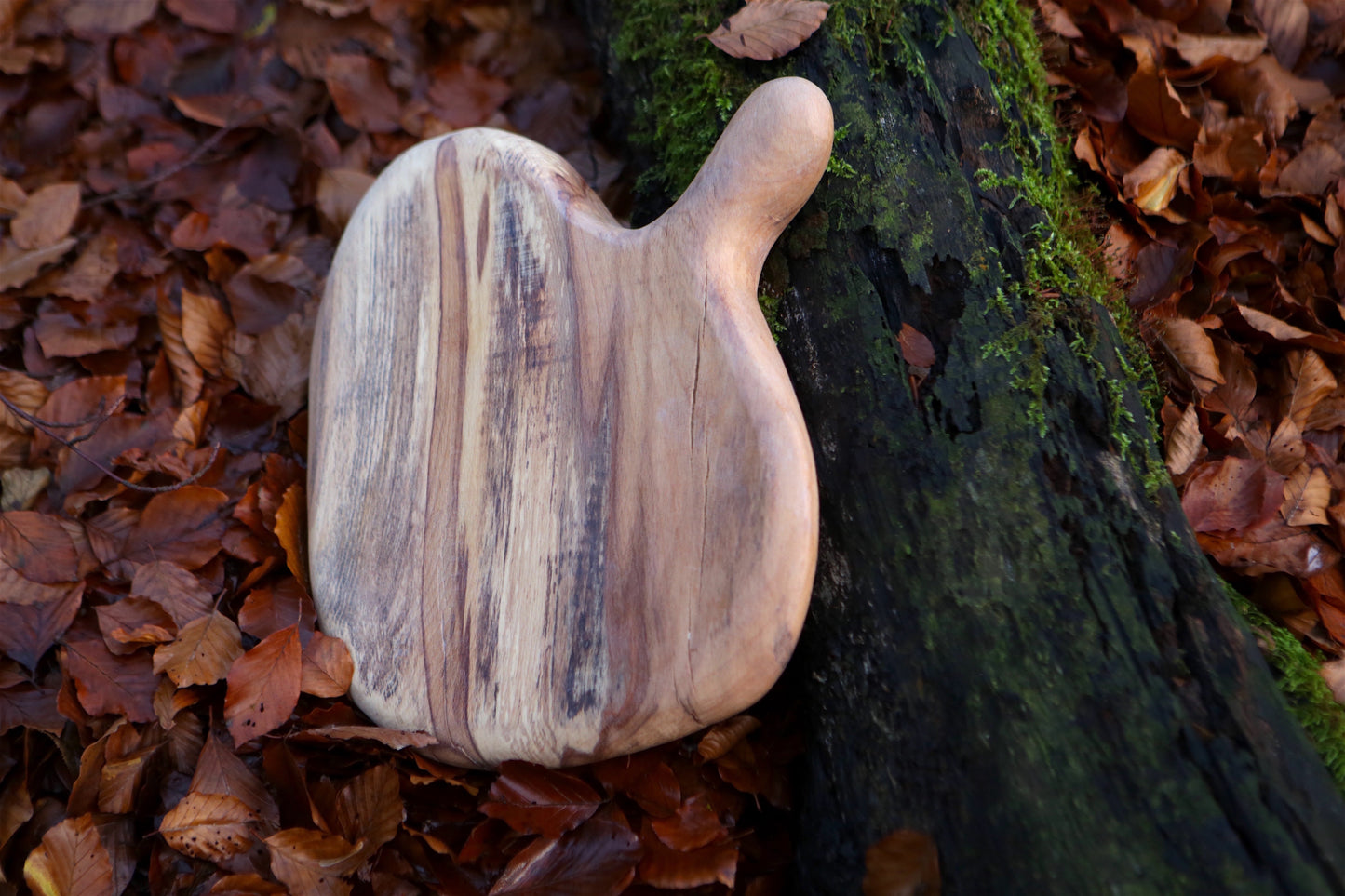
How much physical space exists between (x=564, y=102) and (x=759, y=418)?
163cm

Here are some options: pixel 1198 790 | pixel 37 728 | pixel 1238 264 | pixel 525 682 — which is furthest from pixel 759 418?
pixel 37 728

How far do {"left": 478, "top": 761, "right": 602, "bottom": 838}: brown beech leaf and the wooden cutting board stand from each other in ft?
0.16

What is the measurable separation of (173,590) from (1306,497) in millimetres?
2224

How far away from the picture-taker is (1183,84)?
75.4 inches

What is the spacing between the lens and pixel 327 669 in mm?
1475

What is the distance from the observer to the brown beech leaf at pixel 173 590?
1.62m

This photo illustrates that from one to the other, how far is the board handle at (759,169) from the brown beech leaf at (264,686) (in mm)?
1039

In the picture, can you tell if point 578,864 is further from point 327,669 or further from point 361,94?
point 361,94

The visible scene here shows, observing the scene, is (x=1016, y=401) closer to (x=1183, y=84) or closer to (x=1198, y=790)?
(x=1198, y=790)

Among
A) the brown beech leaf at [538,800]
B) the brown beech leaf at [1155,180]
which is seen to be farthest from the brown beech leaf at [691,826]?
the brown beech leaf at [1155,180]

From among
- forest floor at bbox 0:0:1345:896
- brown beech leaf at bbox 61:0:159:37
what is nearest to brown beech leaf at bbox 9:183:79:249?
forest floor at bbox 0:0:1345:896

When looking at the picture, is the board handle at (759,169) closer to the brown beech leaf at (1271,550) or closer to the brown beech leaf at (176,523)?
the brown beech leaf at (1271,550)

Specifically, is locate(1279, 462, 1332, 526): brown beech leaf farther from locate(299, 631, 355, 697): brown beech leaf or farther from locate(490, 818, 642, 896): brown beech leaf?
locate(299, 631, 355, 697): brown beech leaf

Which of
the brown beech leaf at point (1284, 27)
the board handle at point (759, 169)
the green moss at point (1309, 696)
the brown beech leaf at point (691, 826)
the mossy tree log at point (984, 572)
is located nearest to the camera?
the mossy tree log at point (984, 572)
